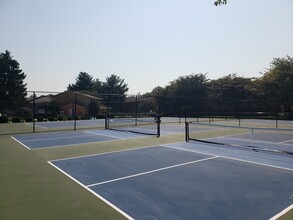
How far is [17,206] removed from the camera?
478cm

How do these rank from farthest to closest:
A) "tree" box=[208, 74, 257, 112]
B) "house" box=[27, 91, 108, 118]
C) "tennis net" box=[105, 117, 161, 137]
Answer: "house" box=[27, 91, 108, 118] < "tree" box=[208, 74, 257, 112] < "tennis net" box=[105, 117, 161, 137]

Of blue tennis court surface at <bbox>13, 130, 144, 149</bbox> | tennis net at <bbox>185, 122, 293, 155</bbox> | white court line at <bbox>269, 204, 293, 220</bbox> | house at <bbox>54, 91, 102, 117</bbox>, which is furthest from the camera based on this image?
house at <bbox>54, 91, 102, 117</bbox>

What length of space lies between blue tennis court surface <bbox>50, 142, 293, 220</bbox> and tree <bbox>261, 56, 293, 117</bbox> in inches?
1115

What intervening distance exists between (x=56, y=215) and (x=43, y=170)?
11.3 ft

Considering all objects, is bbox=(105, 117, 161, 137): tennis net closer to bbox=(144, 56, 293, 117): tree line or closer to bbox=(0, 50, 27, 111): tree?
bbox=(144, 56, 293, 117): tree line

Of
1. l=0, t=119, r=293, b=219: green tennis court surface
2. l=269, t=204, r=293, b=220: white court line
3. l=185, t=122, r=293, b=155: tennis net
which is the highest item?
l=185, t=122, r=293, b=155: tennis net

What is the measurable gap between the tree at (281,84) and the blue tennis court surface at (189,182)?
28325mm

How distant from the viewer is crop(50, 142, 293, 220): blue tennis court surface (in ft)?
15.1

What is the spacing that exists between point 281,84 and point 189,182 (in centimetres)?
3342

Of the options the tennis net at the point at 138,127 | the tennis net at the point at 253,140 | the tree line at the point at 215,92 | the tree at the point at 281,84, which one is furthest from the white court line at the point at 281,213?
the tree at the point at 281,84

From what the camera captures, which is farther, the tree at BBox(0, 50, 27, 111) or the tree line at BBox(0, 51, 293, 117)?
the tree at BBox(0, 50, 27, 111)

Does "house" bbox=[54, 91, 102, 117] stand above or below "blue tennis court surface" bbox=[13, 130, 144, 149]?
above

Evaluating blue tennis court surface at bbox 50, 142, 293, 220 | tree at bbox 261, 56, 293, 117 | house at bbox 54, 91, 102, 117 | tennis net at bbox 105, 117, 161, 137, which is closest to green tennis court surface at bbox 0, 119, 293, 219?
blue tennis court surface at bbox 50, 142, 293, 220

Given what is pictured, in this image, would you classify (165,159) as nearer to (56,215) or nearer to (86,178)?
(86,178)
